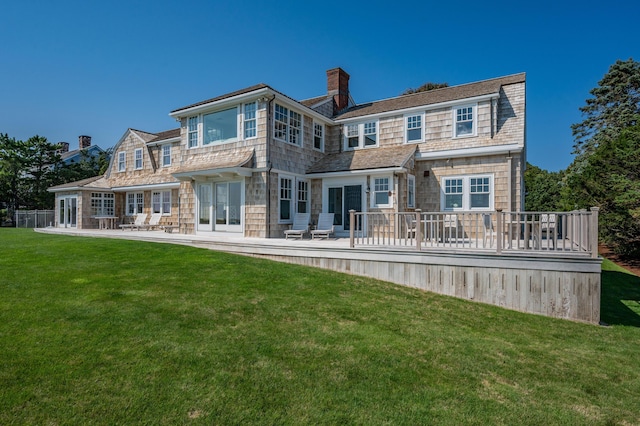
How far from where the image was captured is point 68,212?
22922 mm

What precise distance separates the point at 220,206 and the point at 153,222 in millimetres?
8170

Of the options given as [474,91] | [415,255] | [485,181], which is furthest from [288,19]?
[415,255]

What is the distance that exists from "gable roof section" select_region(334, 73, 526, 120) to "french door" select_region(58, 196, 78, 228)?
60.4ft

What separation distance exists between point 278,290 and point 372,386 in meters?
3.55

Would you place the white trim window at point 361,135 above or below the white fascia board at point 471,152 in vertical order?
above

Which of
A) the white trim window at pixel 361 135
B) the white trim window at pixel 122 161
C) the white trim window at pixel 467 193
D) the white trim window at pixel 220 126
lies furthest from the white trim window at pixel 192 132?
the white trim window at pixel 467 193

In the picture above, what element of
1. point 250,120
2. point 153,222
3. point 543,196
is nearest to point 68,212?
point 153,222

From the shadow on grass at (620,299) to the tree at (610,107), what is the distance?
23000mm

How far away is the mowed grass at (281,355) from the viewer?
11.1 feet

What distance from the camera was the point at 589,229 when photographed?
7.52 m

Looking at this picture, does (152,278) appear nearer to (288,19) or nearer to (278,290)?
(278,290)

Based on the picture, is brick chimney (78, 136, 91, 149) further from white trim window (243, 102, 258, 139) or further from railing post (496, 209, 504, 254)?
railing post (496, 209, 504, 254)

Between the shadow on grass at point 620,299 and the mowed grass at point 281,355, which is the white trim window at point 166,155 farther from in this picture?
the shadow on grass at point 620,299

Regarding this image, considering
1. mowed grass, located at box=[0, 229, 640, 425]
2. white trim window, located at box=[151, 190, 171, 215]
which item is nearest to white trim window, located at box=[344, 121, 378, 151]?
mowed grass, located at box=[0, 229, 640, 425]
